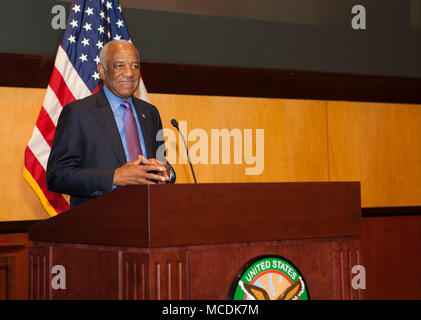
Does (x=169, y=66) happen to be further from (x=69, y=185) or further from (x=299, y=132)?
(x=69, y=185)

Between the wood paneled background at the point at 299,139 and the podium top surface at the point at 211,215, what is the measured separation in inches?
71.5

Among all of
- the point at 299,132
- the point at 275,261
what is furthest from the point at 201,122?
the point at 275,261

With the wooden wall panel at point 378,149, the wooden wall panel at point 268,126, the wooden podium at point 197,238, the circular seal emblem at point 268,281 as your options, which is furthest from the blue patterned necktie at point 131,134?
the wooden wall panel at point 378,149

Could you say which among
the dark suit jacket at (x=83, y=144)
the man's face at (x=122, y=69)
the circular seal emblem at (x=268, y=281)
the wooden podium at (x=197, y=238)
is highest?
the man's face at (x=122, y=69)

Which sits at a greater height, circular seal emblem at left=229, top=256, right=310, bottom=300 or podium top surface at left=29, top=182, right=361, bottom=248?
podium top surface at left=29, top=182, right=361, bottom=248

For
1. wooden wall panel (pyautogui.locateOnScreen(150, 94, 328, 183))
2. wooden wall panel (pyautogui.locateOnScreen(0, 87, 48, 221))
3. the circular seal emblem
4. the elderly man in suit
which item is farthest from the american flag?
the circular seal emblem

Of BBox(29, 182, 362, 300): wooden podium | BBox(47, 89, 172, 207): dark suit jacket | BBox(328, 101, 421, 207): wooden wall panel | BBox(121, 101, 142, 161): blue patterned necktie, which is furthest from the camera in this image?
BBox(328, 101, 421, 207): wooden wall panel

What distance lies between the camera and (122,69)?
9.08 ft

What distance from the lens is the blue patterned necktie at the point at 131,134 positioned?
2.64 meters

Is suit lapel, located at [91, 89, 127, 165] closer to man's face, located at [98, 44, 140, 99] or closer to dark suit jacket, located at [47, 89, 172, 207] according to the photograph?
dark suit jacket, located at [47, 89, 172, 207]

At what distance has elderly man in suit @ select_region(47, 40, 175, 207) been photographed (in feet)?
7.27

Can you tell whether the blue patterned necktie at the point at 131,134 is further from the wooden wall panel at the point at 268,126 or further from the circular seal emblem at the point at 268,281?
the wooden wall panel at the point at 268,126

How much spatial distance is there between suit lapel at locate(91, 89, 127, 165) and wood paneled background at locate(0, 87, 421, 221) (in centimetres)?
150

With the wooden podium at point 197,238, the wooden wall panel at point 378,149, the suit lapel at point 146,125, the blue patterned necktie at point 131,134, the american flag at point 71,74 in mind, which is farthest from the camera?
the wooden wall panel at point 378,149
